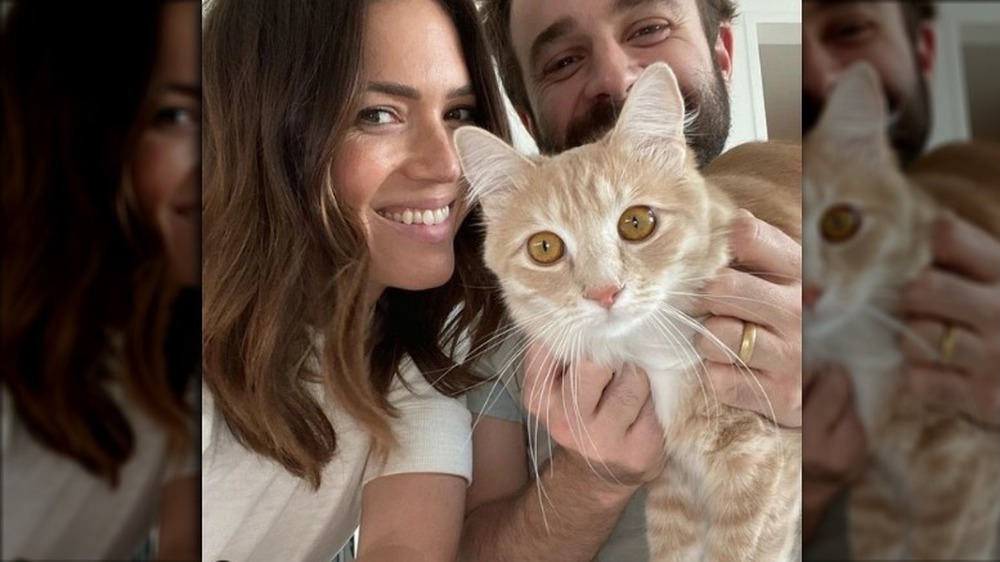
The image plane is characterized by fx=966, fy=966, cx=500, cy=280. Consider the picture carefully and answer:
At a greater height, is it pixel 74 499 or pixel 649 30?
pixel 649 30

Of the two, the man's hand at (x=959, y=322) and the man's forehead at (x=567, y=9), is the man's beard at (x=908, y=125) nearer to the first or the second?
the man's hand at (x=959, y=322)

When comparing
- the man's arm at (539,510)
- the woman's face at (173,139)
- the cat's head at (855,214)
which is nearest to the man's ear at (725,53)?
the cat's head at (855,214)

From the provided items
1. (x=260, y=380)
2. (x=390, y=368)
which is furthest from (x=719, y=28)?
(x=260, y=380)

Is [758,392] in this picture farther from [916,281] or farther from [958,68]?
[958,68]

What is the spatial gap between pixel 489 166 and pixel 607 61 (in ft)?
0.55

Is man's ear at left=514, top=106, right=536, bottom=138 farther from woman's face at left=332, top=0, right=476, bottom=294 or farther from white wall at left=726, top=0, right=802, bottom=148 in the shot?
white wall at left=726, top=0, right=802, bottom=148

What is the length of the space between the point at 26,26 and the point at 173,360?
43 centimetres

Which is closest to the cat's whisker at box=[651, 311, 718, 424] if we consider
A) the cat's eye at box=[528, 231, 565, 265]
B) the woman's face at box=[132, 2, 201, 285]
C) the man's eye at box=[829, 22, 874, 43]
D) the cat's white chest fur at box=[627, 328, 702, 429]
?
the cat's white chest fur at box=[627, 328, 702, 429]

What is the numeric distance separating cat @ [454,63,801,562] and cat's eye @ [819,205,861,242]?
3 cm

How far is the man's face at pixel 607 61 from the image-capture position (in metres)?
1.00

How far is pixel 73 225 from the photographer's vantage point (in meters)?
1.14

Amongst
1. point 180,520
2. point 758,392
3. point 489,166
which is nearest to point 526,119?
point 489,166

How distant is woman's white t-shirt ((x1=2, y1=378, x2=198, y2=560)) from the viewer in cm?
114

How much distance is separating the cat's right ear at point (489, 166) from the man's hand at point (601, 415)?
0.17m
